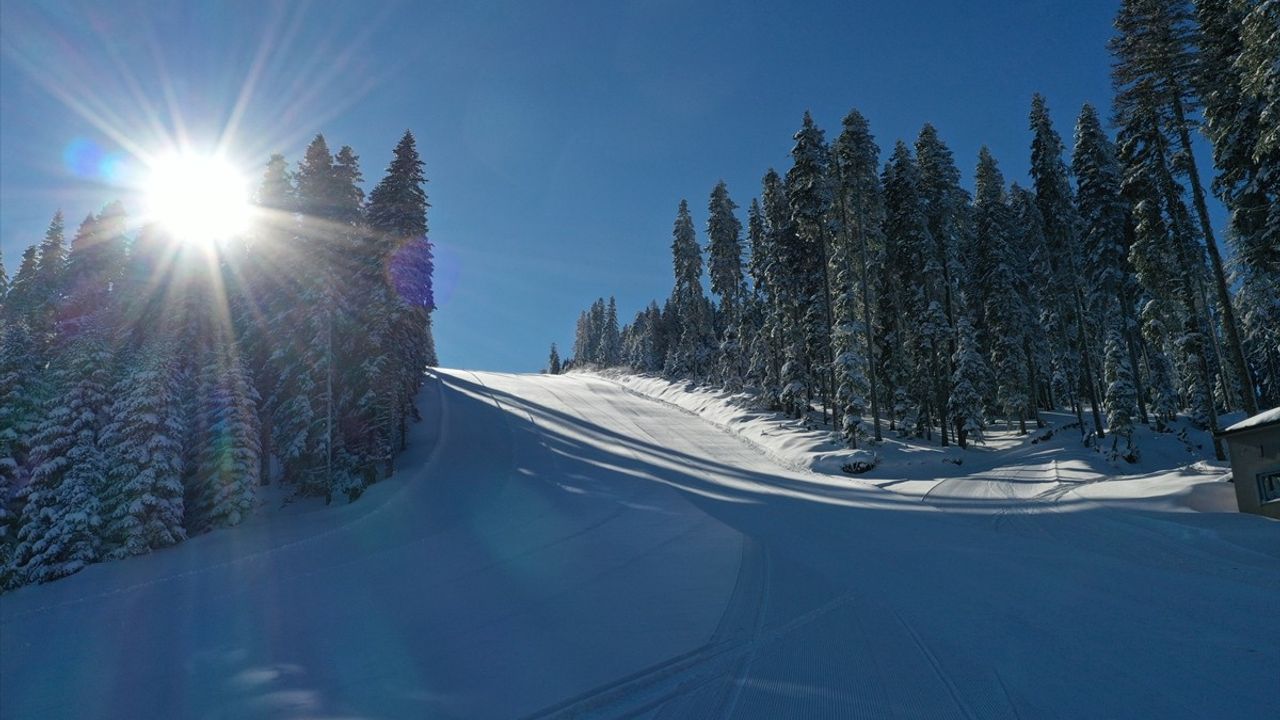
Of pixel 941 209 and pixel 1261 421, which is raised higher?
pixel 941 209

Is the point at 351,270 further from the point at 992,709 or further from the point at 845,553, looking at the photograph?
the point at 992,709

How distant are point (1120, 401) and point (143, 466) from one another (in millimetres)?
41225

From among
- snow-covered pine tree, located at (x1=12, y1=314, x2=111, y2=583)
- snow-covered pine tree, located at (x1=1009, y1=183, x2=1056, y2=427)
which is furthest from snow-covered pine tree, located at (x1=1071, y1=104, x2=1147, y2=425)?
snow-covered pine tree, located at (x1=12, y1=314, x2=111, y2=583)

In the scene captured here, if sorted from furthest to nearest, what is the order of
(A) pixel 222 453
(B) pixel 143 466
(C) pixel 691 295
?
(C) pixel 691 295 < (A) pixel 222 453 < (B) pixel 143 466

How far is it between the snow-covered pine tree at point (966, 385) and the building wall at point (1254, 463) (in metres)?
17.7

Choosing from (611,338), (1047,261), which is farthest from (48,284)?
(611,338)

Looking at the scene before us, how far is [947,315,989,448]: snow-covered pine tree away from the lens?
1257 inches

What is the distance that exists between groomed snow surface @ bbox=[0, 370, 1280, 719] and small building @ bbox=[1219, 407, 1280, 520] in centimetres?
65

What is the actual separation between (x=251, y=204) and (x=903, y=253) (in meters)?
36.1

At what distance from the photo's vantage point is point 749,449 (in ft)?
117

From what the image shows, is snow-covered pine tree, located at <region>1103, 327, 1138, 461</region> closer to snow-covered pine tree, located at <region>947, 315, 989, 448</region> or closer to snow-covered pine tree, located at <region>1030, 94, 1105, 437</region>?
snow-covered pine tree, located at <region>1030, 94, 1105, 437</region>

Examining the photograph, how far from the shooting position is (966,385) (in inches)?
1265

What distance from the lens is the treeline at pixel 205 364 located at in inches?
798

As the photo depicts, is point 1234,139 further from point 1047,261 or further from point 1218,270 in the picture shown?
point 1047,261
